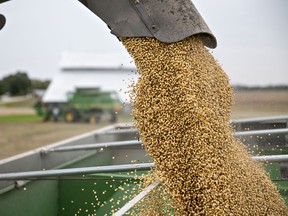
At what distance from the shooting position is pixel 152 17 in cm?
180

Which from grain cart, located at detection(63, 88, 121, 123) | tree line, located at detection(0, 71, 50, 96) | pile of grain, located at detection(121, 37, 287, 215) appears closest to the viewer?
pile of grain, located at detection(121, 37, 287, 215)

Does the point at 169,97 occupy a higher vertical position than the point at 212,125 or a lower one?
higher

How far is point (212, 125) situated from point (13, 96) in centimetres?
4141

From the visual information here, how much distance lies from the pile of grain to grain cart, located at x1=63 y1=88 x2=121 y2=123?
12198 millimetres

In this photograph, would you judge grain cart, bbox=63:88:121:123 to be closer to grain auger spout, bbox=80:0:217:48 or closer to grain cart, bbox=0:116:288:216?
grain cart, bbox=0:116:288:216

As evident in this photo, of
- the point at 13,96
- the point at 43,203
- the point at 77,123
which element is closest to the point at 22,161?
the point at 43,203

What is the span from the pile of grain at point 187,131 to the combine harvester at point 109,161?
10 cm

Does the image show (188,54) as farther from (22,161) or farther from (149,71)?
(22,161)

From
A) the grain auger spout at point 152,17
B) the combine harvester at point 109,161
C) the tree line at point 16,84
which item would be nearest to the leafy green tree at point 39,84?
the tree line at point 16,84

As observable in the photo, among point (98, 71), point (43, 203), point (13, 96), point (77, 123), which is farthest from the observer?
point (13, 96)

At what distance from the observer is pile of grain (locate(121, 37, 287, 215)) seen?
68.8 inches

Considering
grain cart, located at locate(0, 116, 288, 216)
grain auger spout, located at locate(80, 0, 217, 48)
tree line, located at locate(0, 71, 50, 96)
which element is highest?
tree line, located at locate(0, 71, 50, 96)

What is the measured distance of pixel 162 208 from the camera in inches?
73.9

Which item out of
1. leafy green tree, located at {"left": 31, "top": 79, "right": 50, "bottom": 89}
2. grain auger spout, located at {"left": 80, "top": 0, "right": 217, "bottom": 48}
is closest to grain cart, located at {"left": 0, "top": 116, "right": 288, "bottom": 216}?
grain auger spout, located at {"left": 80, "top": 0, "right": 217, "bottom": 48}
